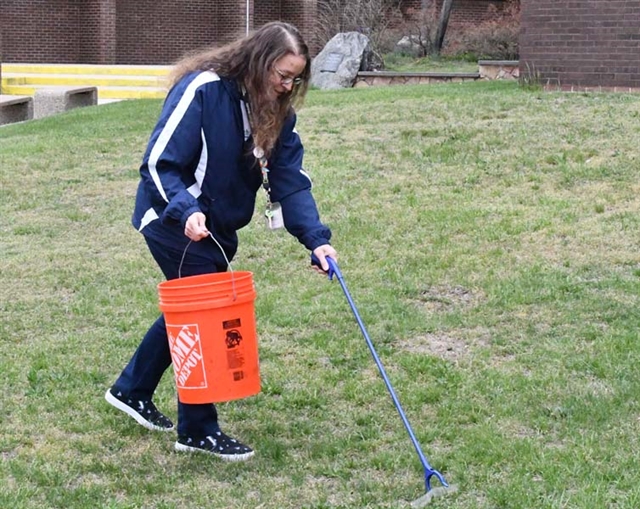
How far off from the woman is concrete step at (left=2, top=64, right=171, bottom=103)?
1701 cm

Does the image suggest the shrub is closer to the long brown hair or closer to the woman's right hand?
the long brown hair

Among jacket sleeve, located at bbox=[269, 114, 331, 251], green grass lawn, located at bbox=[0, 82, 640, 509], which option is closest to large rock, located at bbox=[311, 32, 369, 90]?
green grass lawn, located at bbox=[0, 82, 640, 509]

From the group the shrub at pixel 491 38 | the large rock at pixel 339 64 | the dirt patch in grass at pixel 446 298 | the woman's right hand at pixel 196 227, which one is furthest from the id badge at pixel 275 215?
the shrub at pixel 491 38

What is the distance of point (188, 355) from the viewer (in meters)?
4.12

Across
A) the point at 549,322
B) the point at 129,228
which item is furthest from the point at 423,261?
the point at 129,228

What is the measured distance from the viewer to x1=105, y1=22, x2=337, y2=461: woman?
162 inches

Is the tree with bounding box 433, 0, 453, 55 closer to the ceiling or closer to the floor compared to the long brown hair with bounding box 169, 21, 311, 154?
closer to the floor

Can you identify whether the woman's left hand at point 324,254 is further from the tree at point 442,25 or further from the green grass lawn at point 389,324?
the tree at point 442,25

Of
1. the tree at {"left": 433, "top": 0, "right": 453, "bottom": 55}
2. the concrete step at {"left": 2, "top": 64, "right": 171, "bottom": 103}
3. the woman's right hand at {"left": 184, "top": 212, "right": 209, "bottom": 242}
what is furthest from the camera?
the tree at {"left": 433, "top": 0, "right": 453, "bottom": 55}

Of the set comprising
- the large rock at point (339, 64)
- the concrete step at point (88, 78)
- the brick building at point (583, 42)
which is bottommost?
the concrete step at point (88, 78)

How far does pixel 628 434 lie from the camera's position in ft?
14.9

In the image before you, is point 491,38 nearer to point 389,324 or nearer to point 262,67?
point 389,324

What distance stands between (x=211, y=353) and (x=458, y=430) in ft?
4.10

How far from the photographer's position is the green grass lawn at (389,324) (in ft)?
13.9
